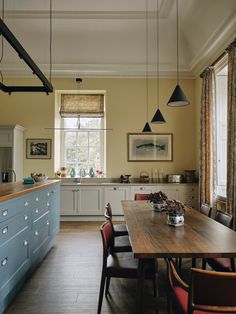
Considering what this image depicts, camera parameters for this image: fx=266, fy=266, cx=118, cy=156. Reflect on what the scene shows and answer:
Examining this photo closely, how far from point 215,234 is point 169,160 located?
4424 millimetres

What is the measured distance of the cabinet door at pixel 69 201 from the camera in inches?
240

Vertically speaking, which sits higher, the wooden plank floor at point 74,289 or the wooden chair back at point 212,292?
the wooden chair back at point 212,292

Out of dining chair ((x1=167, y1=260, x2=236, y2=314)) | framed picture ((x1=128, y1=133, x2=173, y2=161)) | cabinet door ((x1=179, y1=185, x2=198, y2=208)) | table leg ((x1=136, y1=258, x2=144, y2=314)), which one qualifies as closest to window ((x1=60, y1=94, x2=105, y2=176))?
framed picture ((x1=128, y1=133, x2=173, y2=161))

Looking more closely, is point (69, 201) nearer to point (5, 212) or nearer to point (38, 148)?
point (38, 148)

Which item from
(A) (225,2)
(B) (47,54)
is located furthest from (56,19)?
(A) (225,2)

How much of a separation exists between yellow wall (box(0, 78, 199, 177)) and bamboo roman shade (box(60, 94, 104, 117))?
0.89 ft

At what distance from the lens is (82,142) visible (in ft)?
22.8

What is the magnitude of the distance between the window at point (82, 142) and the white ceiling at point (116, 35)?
1.04 meters

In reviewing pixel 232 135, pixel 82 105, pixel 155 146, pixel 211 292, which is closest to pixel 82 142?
pixel 82 105

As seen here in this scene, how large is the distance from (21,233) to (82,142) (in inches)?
171

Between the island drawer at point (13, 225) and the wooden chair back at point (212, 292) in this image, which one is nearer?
the wooden chair back at point (212, 292)

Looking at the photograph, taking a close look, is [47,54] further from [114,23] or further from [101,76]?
[114,23]

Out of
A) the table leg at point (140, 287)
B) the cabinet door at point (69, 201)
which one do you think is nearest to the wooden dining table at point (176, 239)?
the table leg at point (140, 287)

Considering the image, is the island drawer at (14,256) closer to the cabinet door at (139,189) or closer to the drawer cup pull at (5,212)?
the drawer cup pull at (5,212)
